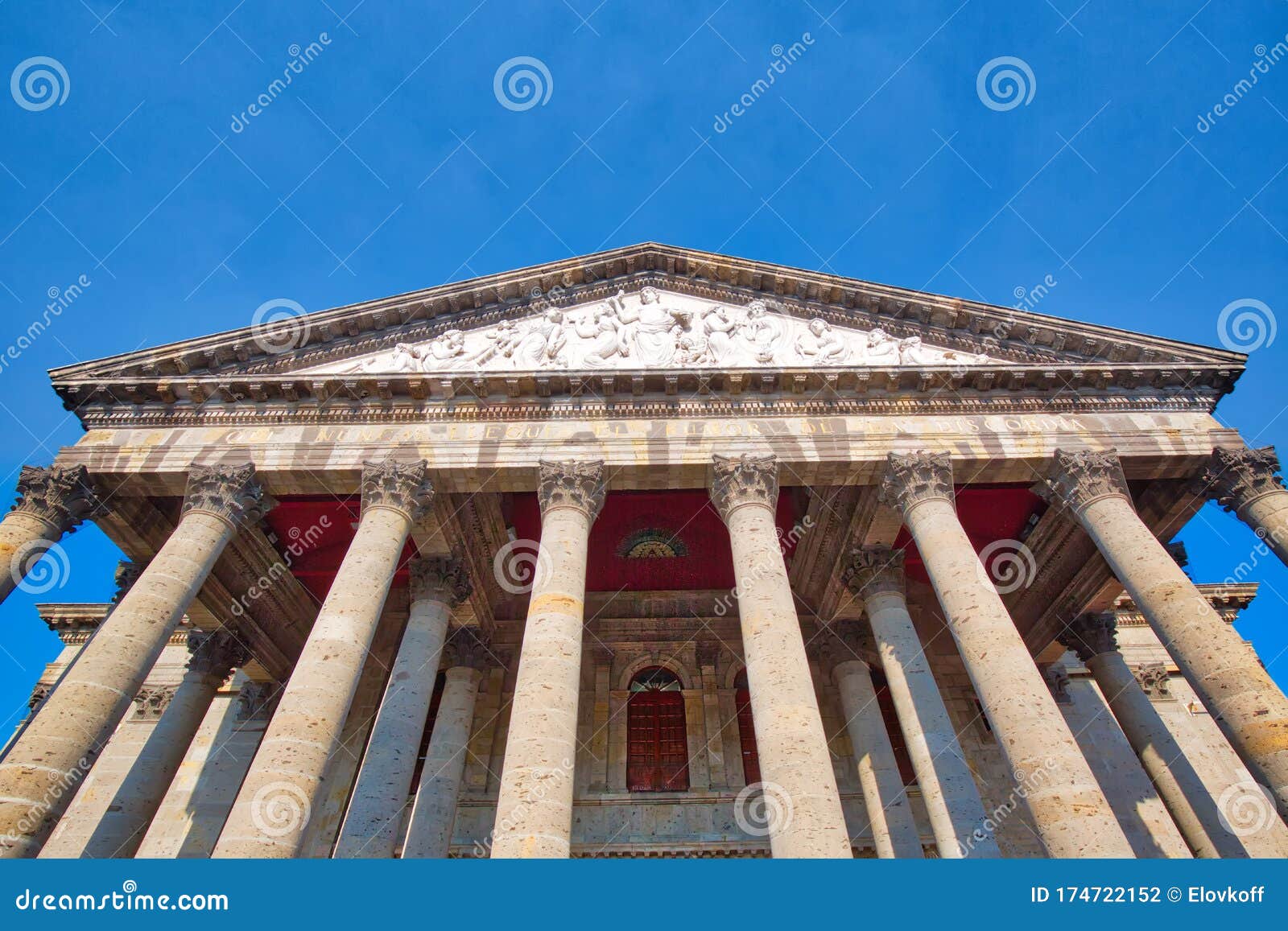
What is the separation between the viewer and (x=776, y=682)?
36.0 feet

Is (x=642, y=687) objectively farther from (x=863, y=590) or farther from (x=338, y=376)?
(x=338, y=376)

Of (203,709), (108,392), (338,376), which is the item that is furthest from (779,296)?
(203,709)

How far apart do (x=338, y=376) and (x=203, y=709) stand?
841 centimetres

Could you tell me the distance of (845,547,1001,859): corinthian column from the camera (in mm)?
12805

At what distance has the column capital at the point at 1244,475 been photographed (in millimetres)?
13703

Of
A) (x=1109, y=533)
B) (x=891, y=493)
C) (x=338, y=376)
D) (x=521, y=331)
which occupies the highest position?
(x=521, y=331)

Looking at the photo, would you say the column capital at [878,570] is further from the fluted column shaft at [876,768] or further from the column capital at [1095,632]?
the column capital at [1095,632]

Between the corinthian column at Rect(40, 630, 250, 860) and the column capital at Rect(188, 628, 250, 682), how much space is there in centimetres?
2

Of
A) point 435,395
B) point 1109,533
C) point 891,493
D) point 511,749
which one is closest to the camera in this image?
point 511,749

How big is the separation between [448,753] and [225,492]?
6790 millimetres

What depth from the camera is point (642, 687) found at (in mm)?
18703

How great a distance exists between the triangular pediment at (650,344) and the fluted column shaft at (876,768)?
7.23 metres

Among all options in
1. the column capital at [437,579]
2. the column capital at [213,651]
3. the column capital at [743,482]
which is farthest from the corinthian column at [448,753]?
the column capital at [743,482]

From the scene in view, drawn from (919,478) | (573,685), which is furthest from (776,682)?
(919,478)
